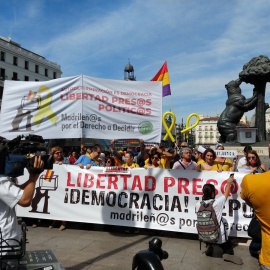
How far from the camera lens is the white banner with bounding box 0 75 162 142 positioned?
575 centimetres

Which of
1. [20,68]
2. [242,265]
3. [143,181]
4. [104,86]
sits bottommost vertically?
[242,265]

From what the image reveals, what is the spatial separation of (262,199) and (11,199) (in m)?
1.81

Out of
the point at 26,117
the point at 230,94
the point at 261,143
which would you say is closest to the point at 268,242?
the point at 26,117

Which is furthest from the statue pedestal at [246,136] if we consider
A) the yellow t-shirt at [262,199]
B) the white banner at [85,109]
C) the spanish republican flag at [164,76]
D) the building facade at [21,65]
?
the building facade at [21,65]

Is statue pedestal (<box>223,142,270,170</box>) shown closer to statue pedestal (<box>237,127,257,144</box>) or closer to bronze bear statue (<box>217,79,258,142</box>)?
statue pedestal (<box>237,127,257,144</box>)

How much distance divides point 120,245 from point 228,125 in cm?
997

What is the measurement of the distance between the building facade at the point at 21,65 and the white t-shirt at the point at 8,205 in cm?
4897

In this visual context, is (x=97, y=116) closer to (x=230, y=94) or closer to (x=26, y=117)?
(x=26, y=117)

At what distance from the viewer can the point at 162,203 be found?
5.60 meters

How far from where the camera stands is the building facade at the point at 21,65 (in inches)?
1966

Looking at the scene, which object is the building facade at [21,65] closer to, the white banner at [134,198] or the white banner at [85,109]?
the white banner at [85,109]

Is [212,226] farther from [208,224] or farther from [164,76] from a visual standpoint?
[164,76]

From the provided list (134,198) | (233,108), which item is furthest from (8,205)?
(233,108)

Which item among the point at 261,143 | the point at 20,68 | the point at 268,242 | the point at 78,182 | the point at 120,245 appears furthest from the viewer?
the point at 20,68
